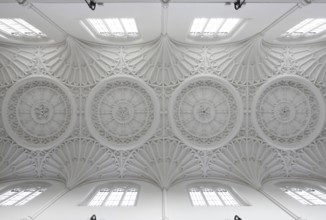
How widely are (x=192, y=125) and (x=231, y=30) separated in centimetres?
727

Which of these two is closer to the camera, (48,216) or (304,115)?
(48,216)

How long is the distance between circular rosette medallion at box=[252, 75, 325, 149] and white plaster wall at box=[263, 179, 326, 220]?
300 cm

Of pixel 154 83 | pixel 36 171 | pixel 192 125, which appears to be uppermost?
pixel 154 83

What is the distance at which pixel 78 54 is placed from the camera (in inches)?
690

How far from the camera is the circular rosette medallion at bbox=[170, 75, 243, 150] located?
1855cm

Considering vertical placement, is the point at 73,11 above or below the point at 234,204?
above

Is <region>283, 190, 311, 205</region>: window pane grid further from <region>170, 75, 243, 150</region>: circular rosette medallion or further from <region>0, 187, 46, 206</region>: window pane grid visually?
<region>0, 187, 46, 206</region>: window pane grid

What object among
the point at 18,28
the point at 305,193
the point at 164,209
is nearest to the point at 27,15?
the point at 18,28

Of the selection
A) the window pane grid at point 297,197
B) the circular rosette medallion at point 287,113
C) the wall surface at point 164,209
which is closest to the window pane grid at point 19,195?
the wall surface at point 164,209

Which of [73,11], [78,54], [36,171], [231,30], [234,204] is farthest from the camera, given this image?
[36,171]

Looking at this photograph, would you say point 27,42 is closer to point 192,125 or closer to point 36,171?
point 36,171

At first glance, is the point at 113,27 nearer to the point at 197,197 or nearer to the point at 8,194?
the point at 197,197

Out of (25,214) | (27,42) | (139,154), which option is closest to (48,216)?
(25,214)

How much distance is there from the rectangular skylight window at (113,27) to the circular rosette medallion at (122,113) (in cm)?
333
